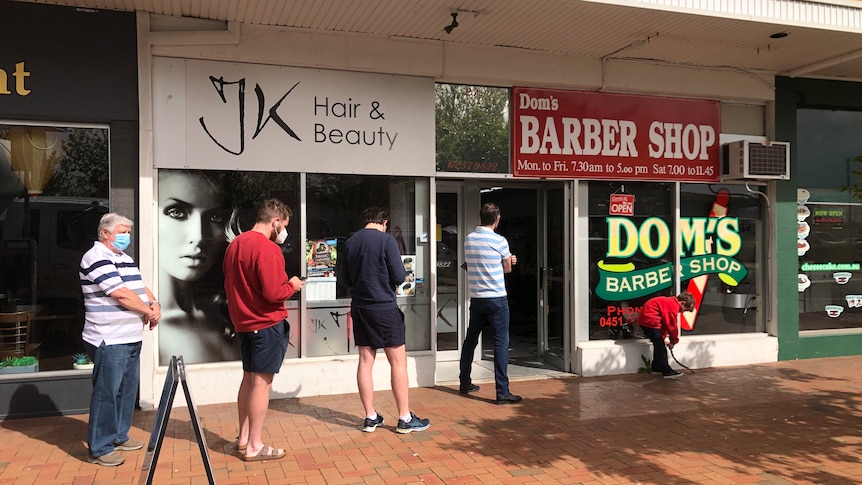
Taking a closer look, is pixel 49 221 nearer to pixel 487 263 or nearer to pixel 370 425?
pixel 370 425

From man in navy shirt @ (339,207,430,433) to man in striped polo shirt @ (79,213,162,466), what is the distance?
163 cm

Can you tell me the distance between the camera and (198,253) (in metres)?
6.29

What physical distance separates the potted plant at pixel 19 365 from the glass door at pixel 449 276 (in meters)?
4.08

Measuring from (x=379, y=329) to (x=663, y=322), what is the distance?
3695 mm

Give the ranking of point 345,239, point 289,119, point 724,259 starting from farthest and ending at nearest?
point 724,259 < point 345,239 < point 289,119

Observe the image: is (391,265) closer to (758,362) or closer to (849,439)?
(849,439)

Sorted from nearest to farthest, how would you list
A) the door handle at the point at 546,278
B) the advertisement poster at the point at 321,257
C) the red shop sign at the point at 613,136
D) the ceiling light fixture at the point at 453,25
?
the ceiling light fixture at the point at 453,25
the advertisement poster at the point at 321,257
the red shop sign at the point at 613,136
the door handle at the point at 546,278

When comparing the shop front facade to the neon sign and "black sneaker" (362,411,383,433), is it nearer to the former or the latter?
the neon sign

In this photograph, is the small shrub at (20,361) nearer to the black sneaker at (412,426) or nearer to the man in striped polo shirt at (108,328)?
the man in striped polo shirt at (108,328)

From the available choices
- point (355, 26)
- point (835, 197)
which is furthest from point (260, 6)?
point (835, 197)

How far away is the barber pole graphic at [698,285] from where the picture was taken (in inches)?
316

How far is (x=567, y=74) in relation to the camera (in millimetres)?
7332

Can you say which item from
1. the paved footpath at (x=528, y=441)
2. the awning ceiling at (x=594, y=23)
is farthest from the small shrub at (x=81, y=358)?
the awning ceiling at (x=594, y=23)

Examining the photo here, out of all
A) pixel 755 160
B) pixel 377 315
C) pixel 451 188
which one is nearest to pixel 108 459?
Result: pixel 377 315
